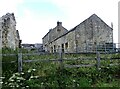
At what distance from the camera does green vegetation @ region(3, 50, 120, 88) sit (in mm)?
11641

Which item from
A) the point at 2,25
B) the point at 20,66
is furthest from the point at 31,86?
the point at 2,25

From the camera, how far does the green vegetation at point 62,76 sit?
38.2 feet

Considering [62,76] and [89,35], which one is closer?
[62,76]

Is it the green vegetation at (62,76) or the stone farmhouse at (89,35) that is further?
the stone farmhouse at (89,35)

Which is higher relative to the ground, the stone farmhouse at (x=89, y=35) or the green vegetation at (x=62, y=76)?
the stone farmhouse at (x=89, y=35)

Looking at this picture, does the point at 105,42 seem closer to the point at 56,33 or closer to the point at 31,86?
the point at 56,33

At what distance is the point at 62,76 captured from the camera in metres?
12.9

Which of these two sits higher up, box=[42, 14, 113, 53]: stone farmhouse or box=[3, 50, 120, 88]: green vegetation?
box=[42, 14, 113, 53]: stone farmhouse

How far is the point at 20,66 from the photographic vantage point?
1331 centimetres

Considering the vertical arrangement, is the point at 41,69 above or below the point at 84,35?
below

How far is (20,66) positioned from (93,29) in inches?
1024

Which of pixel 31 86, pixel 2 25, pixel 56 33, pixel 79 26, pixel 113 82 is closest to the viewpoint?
pixel 31 86

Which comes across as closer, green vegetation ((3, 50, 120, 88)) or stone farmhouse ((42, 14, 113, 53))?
green vegetation ((3, 50, 120, 88))

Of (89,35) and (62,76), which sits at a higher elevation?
(89,35)
